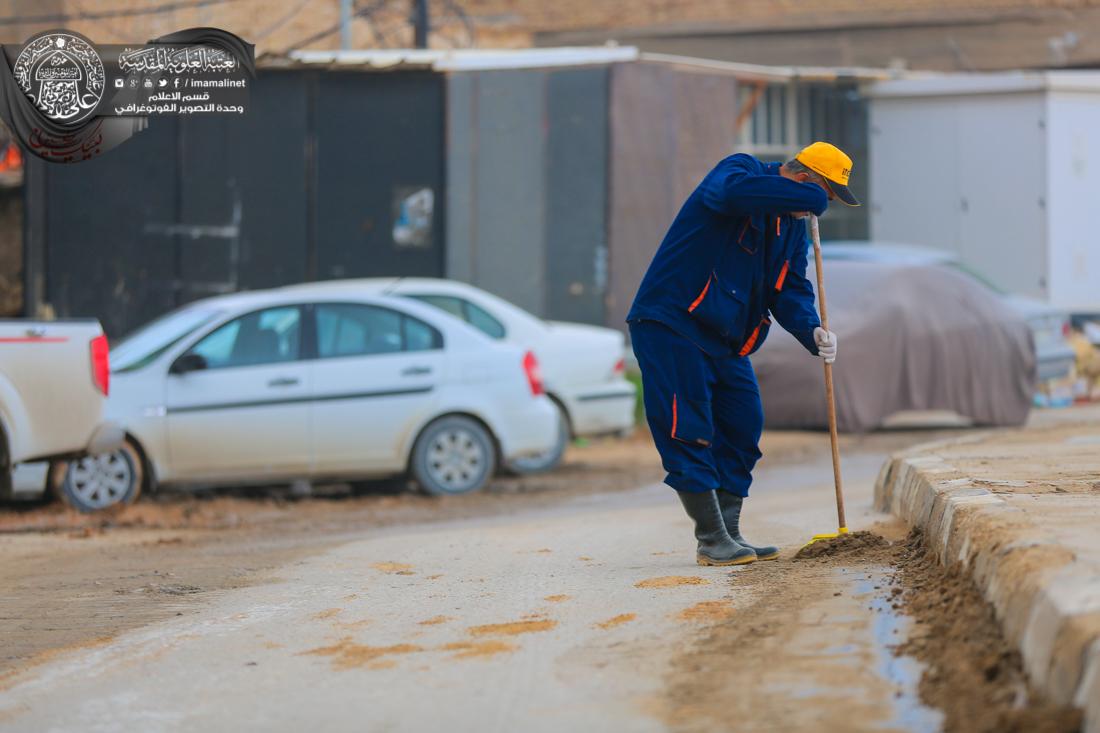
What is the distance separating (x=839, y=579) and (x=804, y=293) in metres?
1.36

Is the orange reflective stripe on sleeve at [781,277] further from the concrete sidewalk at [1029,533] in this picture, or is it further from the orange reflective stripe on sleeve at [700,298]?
the concrete sidewalk at [1029,533]

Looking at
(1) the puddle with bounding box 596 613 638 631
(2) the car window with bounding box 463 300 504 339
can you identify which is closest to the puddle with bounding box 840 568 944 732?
(1) the puddle with bounding box 596 613 638 631

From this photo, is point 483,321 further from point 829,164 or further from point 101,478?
point 829,164

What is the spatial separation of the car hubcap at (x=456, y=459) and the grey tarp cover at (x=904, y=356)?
387 centimetres

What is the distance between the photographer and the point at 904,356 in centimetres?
1553

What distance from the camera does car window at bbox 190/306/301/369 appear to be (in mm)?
11680

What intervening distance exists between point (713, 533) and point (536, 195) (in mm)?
11533

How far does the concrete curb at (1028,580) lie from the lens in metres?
3.88

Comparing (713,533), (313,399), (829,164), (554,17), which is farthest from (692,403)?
(554,17)

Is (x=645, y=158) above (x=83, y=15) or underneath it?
underneath

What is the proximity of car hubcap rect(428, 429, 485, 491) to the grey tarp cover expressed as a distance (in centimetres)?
387

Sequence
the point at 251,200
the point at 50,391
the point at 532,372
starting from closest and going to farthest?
the point at 50,391, the point at 532,372, the point at 251,200

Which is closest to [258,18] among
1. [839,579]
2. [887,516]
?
[887,516]

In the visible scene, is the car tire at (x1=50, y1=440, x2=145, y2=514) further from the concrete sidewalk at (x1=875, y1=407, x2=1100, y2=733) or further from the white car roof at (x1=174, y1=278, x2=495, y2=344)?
the concrete sidewalk at (x1=875, y1=407, x2=1100, y2=733)
